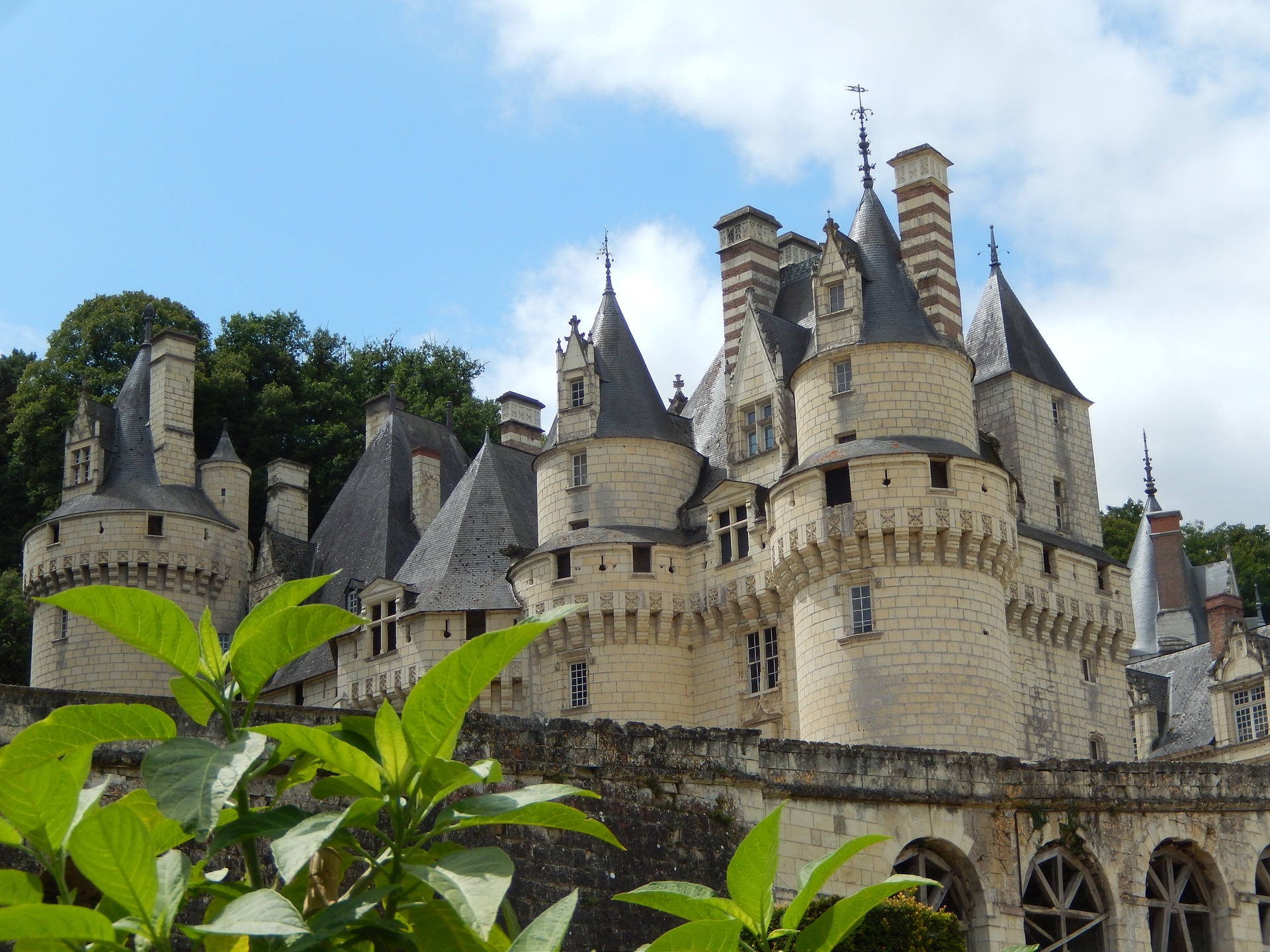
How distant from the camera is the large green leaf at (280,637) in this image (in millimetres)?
5902

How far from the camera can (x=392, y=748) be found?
18.9ft

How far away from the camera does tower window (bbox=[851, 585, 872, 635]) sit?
104ft

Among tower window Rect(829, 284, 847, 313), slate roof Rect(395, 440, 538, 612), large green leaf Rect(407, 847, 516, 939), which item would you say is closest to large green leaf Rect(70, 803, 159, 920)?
large green leaf Rect(407, 847, 516, 939)

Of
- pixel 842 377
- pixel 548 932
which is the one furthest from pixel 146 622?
pixel 842 377

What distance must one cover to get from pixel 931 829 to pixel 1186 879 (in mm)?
4066

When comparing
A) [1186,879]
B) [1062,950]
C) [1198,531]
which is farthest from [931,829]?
[1198,531]

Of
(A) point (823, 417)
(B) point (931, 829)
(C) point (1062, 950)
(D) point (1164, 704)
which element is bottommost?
(C) point (1062, 950)

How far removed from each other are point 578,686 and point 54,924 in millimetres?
30568

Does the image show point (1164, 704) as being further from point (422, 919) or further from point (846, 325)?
point (422, 919)

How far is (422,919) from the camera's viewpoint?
19.0 feet

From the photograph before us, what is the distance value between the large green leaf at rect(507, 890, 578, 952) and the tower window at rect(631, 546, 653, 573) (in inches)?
1186

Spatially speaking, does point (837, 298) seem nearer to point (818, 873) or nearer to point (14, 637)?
point (14, 637)

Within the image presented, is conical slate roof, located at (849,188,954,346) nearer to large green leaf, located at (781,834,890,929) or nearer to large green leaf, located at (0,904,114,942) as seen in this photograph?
large green leaf, located at (781,834,890,929)

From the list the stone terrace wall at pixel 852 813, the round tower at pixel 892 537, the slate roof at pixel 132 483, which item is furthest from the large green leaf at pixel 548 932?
the slate roof at pixel 132 483
